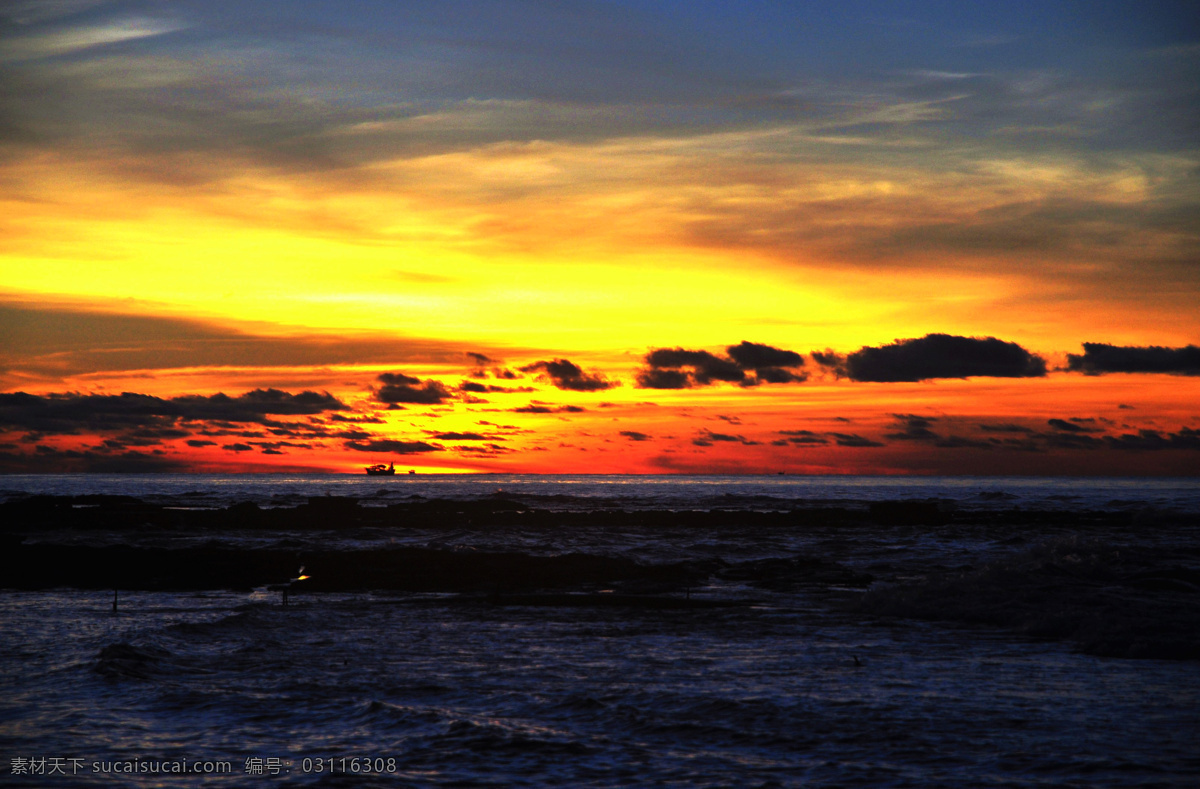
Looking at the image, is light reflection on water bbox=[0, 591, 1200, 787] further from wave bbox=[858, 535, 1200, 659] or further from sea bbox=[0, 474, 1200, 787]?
wave bbox=[858, 535, 1200, 659]

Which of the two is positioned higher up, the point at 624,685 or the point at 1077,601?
the point at 624,685

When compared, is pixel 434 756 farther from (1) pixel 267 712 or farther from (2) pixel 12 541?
(2) pixel 12 541

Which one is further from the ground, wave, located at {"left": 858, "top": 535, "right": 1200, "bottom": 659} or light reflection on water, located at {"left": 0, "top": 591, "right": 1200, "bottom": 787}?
light reflection on water, located at {"left": 0, "top": 591, "right": 1200, "bottom": 787}

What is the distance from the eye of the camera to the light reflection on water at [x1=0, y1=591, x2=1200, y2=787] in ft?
34.3

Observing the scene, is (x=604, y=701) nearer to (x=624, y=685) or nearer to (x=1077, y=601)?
(x=624, y=685)

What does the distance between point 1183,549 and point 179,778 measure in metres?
42.0

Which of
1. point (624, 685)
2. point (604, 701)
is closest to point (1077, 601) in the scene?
point (624, 685)

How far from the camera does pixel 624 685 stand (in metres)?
14.1

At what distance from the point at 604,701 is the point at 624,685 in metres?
1.02

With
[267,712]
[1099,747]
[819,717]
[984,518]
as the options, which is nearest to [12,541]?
[267,712]

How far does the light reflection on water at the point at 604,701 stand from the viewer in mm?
10445

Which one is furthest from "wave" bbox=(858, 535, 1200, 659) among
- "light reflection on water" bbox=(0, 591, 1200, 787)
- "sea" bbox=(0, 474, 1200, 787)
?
"light reflection on water" bbox=(0, 591, 1200, 787)

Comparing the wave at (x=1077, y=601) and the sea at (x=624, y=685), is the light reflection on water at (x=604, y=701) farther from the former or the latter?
the wave at (x=1077, y=601)

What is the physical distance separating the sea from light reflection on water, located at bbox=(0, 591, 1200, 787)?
56 mm
